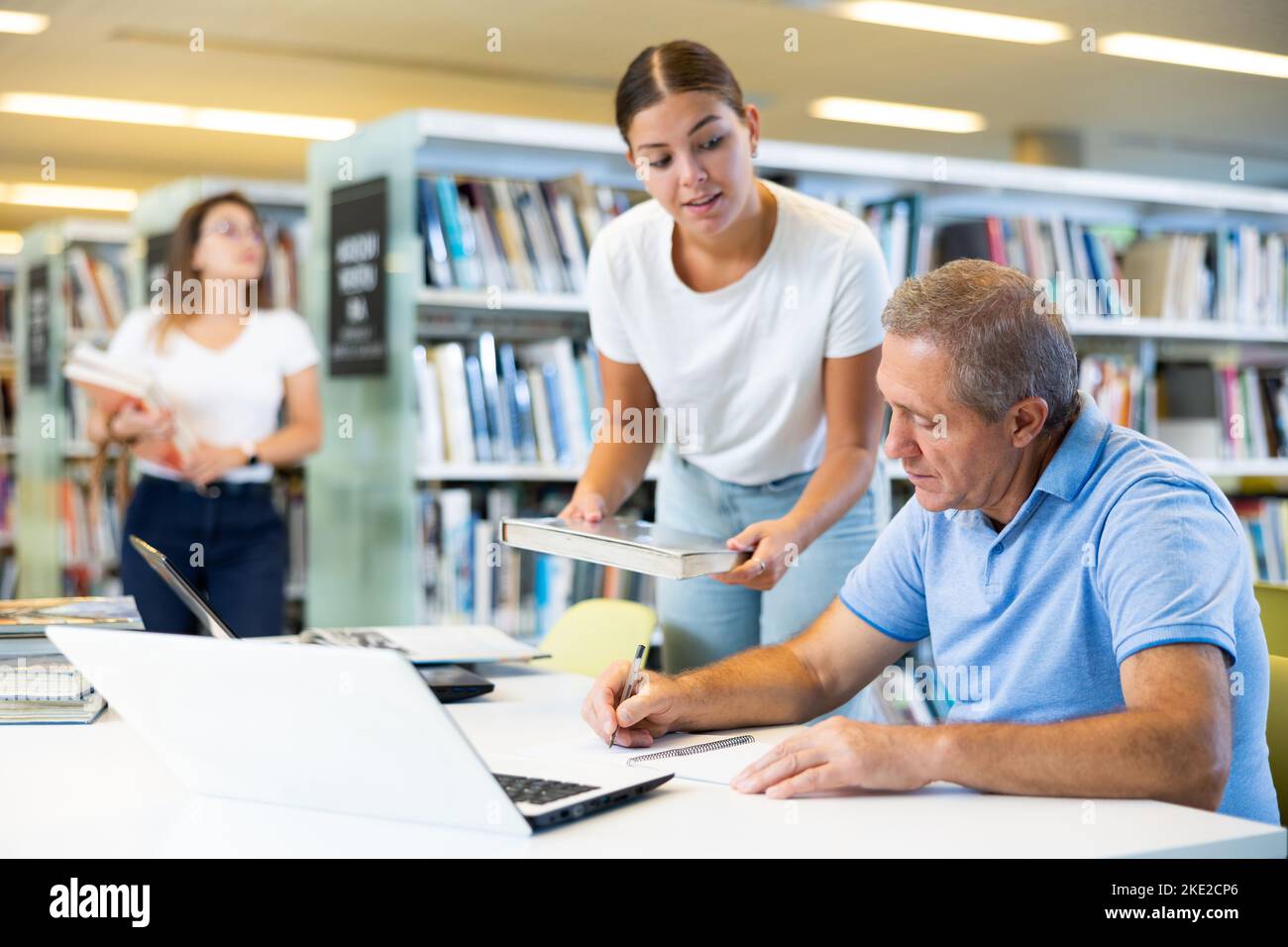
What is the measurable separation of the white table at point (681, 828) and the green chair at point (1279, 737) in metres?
0.39

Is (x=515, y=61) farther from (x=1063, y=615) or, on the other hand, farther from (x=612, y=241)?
(x=1063, y=615)

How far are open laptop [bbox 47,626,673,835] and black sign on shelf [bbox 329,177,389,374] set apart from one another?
8.46ft

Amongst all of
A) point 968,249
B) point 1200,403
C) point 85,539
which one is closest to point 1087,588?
point 968,249

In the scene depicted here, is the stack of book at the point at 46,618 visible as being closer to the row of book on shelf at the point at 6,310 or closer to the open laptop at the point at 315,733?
the open laptop at the point at 315,733

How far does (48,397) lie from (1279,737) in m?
5.56

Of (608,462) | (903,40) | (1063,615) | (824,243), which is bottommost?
(1063,615)

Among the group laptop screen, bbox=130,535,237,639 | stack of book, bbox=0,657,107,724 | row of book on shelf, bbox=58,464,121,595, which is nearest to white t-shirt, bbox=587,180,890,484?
laptop screen, bbox=130,535,237,639

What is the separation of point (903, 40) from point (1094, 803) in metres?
5.65

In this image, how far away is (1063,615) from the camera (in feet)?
4.82

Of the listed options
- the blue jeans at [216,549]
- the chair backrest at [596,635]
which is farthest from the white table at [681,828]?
the blue jeans at [216,549]

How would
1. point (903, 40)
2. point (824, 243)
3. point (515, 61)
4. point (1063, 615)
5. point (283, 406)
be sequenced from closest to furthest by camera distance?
point (1063, 615) → point (824, 243) → point (283, 406) → point (903, 40) → point (515, 61)

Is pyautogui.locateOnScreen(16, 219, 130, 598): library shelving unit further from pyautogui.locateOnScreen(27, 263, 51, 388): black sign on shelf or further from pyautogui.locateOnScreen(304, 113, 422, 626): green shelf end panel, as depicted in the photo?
pyautogui.locateOnScreen(304, 113, 422, 626): green shelf end panel

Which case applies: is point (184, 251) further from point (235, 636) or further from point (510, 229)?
point (235, 636)

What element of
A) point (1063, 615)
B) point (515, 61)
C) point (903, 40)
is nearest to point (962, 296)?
point (1063, 615)
